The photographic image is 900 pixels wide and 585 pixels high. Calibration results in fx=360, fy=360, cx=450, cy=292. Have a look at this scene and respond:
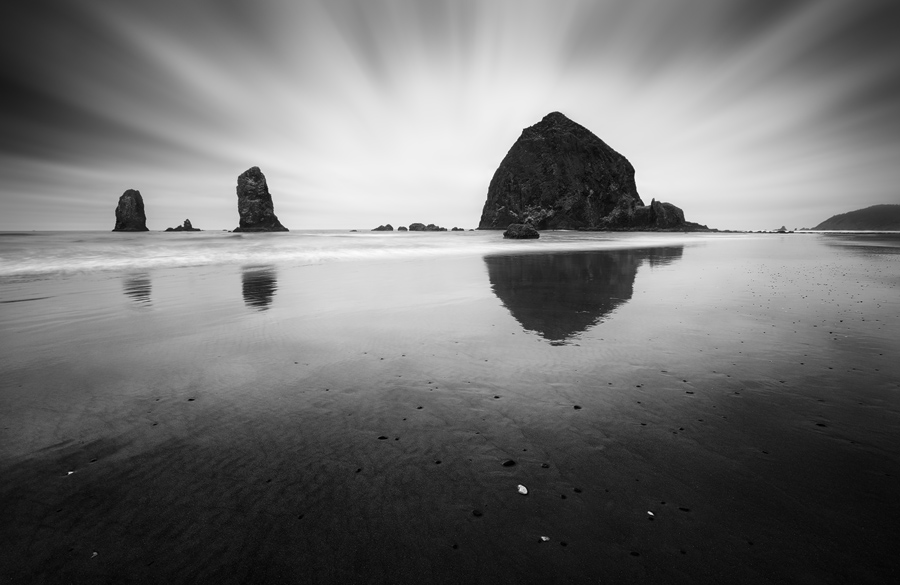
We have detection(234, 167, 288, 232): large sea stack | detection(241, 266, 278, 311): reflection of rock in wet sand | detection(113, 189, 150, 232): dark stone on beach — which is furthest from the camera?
detection(113, 189, 150, 232): dark stone on beach

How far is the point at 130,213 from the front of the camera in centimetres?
12838

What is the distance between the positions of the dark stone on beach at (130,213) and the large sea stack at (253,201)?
141ft

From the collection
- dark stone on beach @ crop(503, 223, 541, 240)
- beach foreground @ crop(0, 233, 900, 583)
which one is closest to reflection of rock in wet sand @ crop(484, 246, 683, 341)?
beach foreground @ crop(0, 233, 900, 583)

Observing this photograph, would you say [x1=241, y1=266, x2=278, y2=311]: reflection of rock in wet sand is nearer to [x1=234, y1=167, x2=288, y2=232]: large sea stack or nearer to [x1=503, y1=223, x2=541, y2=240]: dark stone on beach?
[x1=503, y1=223, x2=541, y2=240]: dark stone on beach

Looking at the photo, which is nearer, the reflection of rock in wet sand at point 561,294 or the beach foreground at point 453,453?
the beach foreground at point 453,453

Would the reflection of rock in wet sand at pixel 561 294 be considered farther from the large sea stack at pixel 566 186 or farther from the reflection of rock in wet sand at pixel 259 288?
the large sea stack at pixel 566 186

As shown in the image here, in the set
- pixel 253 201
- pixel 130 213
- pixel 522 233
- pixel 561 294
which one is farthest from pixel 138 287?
pixel 130 213

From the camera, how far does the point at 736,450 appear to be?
3424 mm

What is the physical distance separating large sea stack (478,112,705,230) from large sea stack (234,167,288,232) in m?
96.1

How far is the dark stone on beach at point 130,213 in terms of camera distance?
128 metres

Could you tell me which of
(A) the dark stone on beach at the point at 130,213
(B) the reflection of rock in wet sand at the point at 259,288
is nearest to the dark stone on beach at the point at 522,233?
(B) the reflection of rock in wet sand at the point at 259,288

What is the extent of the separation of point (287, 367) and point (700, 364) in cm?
653

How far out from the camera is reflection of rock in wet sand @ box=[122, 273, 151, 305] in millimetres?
11542

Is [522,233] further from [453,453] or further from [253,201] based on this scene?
[253,201]
